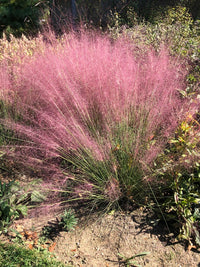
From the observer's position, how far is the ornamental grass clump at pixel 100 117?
231 cm

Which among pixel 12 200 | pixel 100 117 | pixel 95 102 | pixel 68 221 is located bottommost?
pixel 68 221

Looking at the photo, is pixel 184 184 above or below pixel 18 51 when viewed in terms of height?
below

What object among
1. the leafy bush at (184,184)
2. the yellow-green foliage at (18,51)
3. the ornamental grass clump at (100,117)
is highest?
the yellow-green foliage at (18,51)

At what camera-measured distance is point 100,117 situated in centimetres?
276

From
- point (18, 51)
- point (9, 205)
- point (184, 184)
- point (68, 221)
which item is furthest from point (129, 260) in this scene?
point (18, 51)

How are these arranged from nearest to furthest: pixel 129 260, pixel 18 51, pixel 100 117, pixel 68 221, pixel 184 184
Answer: pixel 129 260 → pixel 68 221 → pixel 184 184 → pixel 100 117 → pixel 18 51

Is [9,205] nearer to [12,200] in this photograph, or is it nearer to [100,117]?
[12,200]

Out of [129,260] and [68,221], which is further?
[68,221]

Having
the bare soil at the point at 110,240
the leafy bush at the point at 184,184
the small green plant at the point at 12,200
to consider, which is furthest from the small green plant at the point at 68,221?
the leafy bush at the point at 184,184

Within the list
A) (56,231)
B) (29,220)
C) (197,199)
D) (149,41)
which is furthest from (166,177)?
(149,41)

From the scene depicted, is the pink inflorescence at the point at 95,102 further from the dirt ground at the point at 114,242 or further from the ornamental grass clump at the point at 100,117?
the dirt ground at the point at 114,242

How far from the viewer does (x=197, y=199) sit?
2.08 metres

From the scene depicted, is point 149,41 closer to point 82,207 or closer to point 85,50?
Result: point 85,50

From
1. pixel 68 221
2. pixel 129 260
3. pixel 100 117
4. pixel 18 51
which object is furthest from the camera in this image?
pixel 18 51
